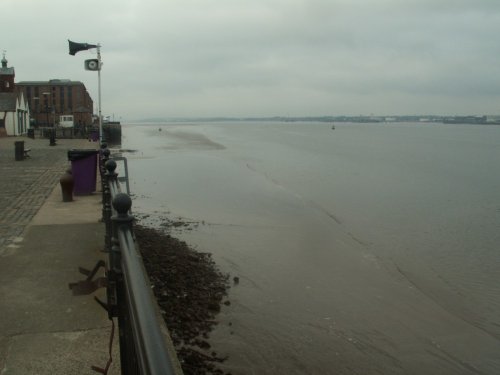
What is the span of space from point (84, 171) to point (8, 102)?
5008 cm

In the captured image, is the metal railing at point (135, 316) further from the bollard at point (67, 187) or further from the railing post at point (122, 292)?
the bollard at point (67, 187)

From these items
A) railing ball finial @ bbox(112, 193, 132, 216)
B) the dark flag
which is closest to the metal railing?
railing ball finial @ bbox(112, 193, 132, 216)

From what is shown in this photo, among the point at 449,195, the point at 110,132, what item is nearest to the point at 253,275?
the point at 449,195

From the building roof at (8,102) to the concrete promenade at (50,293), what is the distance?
4880 cm

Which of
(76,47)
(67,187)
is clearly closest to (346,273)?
(67,187)

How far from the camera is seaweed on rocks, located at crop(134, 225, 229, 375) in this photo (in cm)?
669

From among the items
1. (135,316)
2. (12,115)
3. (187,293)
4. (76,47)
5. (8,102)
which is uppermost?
(76,47)

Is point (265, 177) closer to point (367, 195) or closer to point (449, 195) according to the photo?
point (367, 195)

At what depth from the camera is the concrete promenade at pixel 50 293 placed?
4238 mm

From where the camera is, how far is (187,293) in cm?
865

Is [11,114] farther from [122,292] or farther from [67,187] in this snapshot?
[122,292]

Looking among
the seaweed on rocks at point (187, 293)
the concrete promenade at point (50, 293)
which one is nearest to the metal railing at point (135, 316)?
the concrete promenade at point (50, 293)

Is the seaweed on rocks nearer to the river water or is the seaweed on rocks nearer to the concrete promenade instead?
the river water

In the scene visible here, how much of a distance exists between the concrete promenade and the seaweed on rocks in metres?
1.37
